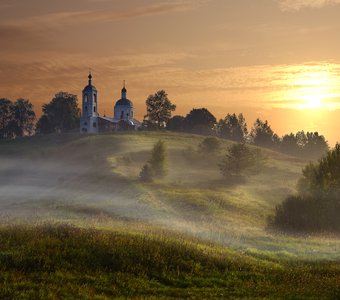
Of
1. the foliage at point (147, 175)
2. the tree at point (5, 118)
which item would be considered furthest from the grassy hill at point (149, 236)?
the tree at point (5, 118)

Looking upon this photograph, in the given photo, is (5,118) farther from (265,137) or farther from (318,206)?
(318,206)

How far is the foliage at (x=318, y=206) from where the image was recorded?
47500 mm

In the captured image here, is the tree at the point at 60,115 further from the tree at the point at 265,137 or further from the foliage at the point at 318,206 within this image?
the foliage at the point at 318,206

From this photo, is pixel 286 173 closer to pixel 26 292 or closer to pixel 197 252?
pixel 197 252

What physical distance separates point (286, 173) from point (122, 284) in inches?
3330

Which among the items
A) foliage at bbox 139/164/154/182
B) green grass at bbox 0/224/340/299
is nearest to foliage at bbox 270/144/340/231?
green grass at bbox 0/224/340/299

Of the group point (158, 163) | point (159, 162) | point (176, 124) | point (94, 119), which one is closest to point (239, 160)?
point (159, 162)

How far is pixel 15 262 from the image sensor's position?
22.3 m

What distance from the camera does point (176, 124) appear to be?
187 meters

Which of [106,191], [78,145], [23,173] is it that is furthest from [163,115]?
[106,191]

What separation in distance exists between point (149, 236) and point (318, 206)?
23.8m

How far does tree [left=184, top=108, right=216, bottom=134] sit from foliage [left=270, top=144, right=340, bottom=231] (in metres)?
132

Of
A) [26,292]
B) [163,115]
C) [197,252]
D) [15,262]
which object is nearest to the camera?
[26,292]

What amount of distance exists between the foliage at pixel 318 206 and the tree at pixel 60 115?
137 meters
